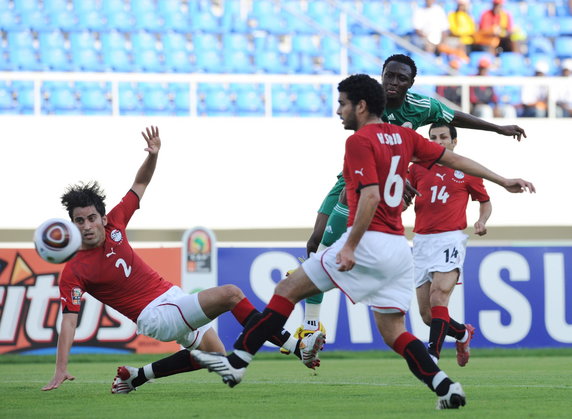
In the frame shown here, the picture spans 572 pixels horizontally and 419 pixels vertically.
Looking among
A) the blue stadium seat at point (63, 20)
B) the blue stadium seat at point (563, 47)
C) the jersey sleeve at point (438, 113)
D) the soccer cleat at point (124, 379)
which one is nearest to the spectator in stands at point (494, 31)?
the blue stadium seat at point (563, 47)

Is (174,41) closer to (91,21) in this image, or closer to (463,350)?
(91,21)

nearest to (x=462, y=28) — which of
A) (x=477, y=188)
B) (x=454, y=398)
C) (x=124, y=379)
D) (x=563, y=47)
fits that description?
(x=563, y=47)

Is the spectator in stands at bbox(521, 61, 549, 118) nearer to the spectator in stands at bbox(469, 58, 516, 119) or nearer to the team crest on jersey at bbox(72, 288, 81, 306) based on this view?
the spectator in stands at bbox(469, 58, 516, 119)

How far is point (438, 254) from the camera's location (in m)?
9.61

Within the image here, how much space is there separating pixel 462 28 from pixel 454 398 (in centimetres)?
1511

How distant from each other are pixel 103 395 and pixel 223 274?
24.4 feet

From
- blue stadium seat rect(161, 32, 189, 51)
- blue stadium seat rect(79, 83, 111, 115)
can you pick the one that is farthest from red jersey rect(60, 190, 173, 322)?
blue stadium seat rect(161, 32, 189, 51)

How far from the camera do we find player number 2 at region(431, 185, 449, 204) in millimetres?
9734

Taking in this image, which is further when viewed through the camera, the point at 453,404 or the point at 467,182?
the point at 467,182

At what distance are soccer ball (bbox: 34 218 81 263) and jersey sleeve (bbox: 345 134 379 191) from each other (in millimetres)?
1957

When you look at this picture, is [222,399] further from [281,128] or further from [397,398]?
[281,128]

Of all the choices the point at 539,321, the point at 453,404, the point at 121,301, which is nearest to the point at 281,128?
the point at 539,321

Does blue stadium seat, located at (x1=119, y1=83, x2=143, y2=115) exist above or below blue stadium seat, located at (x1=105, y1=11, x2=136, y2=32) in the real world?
below

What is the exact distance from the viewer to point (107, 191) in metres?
16.4
